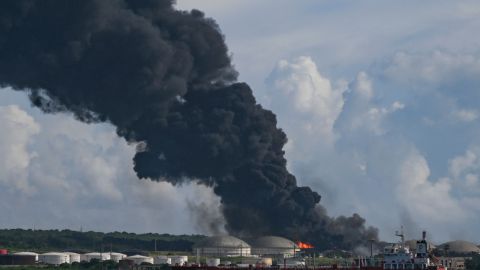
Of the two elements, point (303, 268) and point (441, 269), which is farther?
point (303, 268)

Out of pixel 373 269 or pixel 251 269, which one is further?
pixel 251 269

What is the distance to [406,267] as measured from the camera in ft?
589

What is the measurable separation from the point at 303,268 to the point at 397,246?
1948 centimetres

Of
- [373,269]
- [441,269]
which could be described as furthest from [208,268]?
[441,269]

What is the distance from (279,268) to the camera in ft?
645

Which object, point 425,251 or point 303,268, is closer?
point 425,251

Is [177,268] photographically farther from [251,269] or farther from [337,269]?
[337,269]

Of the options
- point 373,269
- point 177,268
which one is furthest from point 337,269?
point 177,268

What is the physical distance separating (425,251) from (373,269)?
1006cm

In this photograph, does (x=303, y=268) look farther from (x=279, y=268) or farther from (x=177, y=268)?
(x=177, y=268)

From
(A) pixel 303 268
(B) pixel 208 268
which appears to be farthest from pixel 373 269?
(B) pixel 208 268

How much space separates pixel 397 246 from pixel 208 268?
37.0m

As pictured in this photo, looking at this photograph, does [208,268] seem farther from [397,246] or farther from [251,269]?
[397,246]

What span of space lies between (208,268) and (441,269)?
4470cm
